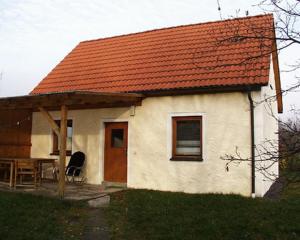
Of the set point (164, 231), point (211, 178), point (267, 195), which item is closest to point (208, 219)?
point (164, 231)

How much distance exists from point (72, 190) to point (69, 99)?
288 cm

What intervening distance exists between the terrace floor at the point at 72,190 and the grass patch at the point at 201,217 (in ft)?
2.18

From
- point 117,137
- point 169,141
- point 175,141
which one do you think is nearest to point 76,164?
point 117,137

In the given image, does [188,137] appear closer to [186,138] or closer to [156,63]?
[186,138]

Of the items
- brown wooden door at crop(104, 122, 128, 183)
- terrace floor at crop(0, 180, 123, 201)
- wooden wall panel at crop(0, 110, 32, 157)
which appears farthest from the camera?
wooden wall panel at crop(0, 110, 32, 157)

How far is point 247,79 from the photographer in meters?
10.4

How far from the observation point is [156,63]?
13.2m

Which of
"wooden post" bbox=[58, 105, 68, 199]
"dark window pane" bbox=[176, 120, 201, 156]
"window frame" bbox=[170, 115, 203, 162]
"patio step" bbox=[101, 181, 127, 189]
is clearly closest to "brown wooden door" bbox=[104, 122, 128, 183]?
"patio step" bbox=[101, 181, 127, 189]

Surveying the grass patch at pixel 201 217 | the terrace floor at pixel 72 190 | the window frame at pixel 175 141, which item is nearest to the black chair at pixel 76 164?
the terrace floor at pixel 72 190

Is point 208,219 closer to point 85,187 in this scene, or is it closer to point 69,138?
point 85,187

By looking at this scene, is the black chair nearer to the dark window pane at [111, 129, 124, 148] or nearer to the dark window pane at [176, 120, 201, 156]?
the dark window pane at [111, 129, 124, 148]

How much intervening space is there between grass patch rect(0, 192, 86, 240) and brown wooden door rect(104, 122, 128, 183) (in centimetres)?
324

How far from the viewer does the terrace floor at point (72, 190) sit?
10.0 meters

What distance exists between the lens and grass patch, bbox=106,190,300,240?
7059 millimetres
